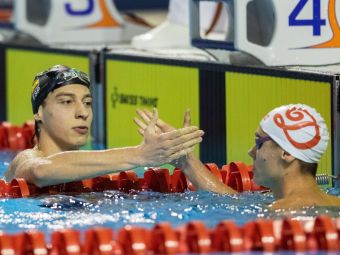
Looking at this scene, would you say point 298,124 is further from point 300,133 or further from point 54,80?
point 54,80

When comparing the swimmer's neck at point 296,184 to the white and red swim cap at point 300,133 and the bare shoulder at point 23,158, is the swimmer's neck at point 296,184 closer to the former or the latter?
the white and red swim cap at point 300,133

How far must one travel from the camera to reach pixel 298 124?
504cm

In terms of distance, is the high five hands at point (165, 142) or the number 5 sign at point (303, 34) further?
the number 5 sign at point (303, 34)

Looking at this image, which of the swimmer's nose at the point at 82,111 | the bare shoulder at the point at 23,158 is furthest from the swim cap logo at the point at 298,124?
the bare shoulder at the point at 23,158

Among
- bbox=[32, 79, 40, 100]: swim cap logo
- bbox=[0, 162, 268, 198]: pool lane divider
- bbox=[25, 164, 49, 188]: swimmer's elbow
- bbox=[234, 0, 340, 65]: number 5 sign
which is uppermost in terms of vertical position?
bbox=[234, 0, 340, 65]: number 5 sign

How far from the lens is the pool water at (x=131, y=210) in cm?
512

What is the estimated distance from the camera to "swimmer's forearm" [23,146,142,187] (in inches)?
212

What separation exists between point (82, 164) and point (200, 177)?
2.12ft

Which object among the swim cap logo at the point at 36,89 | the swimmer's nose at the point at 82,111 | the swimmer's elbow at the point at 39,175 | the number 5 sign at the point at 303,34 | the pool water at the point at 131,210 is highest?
the number 5 sign at the point at 303,34

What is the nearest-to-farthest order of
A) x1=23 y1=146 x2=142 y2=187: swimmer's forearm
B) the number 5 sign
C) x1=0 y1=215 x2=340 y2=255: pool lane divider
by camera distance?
x1=0 y1=215 x2=340 y2=255: pool lane divider → x1=23 y1=146 x2=142 y2=187: swimmer's forearm → the number 5 sign

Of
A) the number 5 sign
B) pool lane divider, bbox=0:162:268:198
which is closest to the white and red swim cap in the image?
pool lane divider, bbox=0:162:268:198

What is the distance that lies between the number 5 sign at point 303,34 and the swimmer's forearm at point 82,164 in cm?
185

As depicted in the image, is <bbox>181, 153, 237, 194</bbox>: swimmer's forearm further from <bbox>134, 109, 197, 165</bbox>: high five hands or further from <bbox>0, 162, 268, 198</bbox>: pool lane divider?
<bbox>134, 109, 197, 165</bbox>: high five hands

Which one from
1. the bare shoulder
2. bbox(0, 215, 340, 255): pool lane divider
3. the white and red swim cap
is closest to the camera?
bbox(0, 215, 340, 255): pool lane divider
